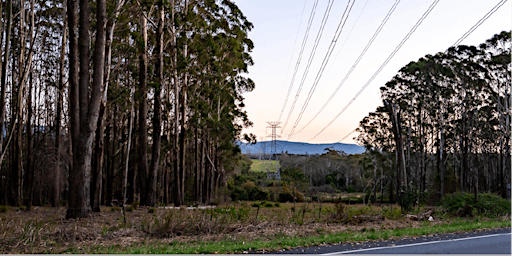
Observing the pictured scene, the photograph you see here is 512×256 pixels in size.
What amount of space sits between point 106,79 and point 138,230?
8.37 m

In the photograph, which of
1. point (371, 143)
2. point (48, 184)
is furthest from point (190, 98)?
Result: point (371, 143)

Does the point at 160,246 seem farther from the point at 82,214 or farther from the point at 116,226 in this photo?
the point at 82,214

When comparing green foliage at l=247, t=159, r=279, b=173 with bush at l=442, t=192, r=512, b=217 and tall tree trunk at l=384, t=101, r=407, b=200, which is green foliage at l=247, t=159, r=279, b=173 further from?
tall tree trunk at l=384, t=101, r=407, b=200

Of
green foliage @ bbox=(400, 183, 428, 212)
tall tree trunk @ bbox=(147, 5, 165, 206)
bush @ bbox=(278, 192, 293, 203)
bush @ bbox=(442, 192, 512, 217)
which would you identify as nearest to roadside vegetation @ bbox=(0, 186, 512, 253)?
green foliage @ bbox=(400, 183, 428, 212)

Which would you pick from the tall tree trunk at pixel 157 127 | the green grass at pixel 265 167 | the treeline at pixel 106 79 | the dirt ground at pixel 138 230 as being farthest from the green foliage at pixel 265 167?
the dirt ground at pixel 138 230

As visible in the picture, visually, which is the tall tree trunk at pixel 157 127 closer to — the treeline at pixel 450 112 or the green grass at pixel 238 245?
the green grass at pixel 238 245

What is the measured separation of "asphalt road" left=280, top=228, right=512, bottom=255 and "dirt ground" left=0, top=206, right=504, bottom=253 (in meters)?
1.94

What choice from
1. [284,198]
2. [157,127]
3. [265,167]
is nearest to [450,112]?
[284,198]

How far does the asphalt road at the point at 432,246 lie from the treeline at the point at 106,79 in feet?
28.0

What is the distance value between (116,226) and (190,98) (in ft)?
77.4

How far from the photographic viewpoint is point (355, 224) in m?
14.4

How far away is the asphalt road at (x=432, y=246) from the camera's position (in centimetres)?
939

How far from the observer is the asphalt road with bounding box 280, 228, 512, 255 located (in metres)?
9.39

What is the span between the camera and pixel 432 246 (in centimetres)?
1013
